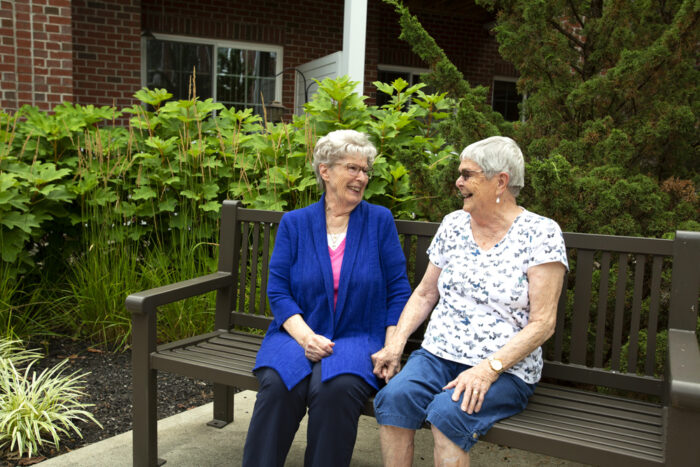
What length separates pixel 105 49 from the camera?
7.74m

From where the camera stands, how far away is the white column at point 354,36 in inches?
272

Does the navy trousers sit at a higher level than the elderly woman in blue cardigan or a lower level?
lower

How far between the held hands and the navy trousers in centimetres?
7

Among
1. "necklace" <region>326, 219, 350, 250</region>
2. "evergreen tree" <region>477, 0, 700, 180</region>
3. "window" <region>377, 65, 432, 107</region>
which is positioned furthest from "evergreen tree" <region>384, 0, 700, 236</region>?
"window" <region>377, 65, 432, 107</region>

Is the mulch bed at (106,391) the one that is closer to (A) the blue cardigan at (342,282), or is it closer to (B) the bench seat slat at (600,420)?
(A) the blue cardigan at (342,282)

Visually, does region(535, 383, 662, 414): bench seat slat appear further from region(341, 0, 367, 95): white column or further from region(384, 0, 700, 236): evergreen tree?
region(341, 0, 367, 95): white column

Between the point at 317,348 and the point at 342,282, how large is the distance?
280mm

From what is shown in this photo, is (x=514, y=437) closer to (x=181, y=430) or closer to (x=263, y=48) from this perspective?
(x=181, y=430)

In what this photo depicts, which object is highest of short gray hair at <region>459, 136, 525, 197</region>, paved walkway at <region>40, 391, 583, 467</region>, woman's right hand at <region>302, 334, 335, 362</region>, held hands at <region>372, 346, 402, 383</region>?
short gray hair at <region>459, 136, 525, 197</region>

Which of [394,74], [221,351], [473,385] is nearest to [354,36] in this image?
[394,74]

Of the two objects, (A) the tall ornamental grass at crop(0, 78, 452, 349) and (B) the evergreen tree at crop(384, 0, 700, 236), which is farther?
(A) the tall ornamental grass at crop(0, 78, 452, 349)

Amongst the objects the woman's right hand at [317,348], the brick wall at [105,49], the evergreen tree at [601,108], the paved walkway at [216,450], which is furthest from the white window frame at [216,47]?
the woman's right hand at [317,348]

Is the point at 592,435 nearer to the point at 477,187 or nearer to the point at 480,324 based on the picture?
the point at 480,324

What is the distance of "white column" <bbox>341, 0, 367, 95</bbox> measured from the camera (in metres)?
6.91
